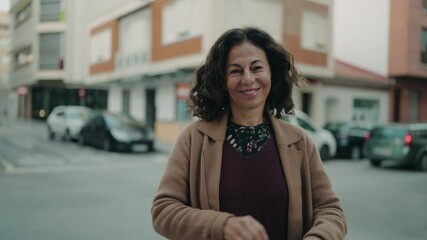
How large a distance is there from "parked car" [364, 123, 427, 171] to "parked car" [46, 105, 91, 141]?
41.2 feet

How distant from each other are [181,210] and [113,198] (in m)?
6.34

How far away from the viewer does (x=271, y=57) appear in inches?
73.4

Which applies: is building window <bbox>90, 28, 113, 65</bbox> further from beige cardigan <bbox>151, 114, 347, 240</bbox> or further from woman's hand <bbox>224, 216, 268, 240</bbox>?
woman's hand <bbox>224, 216, 268, 240</bbox>

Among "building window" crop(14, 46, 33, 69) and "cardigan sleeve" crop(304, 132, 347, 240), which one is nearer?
"cardigan sleeve" crop(304, 132, 347, 240)

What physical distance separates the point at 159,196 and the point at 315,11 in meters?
17.6

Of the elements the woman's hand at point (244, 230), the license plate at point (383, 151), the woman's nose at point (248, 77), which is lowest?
the license plate at point (383, 151)

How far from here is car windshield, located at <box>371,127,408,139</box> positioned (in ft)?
42.1

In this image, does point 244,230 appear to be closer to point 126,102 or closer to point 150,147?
point 150,147

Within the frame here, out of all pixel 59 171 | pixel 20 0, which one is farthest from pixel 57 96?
pixel 20 0

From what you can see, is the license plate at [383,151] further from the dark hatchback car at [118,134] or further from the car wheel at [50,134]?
the car wheel at [50,134]

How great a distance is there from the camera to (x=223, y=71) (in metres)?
1.80

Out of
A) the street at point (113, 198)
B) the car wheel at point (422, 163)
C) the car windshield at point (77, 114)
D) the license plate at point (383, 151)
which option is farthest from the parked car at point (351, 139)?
the car windshield at point (77, 114)

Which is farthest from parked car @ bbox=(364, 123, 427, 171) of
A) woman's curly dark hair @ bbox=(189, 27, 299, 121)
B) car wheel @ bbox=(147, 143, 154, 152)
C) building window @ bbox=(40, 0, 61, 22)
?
woman's curly dark hair @ bbox=(189, 27, 299, 121)

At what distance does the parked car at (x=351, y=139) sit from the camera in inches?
650
